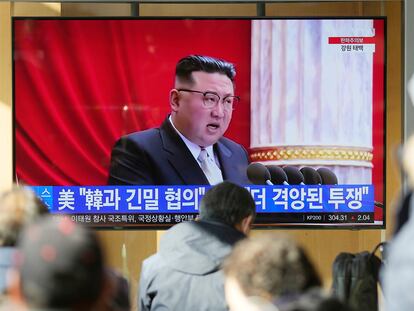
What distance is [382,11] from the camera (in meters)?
6.75

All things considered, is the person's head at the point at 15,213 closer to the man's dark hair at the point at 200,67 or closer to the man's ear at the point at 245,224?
the man's ear at the point at 245,224

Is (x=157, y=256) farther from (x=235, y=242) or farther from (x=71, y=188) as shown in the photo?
(x=71, y=188)

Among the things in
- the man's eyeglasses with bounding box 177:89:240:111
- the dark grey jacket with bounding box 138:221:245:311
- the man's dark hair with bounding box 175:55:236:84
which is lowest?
the dark grey jacket with bounding box 138:221:245:311

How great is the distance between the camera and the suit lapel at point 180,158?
260 inches

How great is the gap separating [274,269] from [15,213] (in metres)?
1.25

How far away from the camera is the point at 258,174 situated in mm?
6629

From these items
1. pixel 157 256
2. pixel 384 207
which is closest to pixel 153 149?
pixel 384 207

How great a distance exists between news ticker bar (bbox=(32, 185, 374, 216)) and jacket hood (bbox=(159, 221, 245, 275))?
7.40 ft

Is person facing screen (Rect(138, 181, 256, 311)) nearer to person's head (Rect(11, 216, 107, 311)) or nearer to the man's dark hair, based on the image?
person's head (Rect(11, 216, 107, 311))

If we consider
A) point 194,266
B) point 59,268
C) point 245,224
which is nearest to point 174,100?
point 245,224

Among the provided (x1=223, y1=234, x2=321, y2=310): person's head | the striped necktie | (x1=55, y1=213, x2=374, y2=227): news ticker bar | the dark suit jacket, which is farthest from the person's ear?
(x1=223, y1=234, x2=321, y2=310): person's head

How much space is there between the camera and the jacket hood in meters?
4.20

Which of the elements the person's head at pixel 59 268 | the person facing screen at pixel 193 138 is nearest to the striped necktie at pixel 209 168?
the person facing screen at pixel 193 138

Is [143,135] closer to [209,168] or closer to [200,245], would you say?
[209,168]
